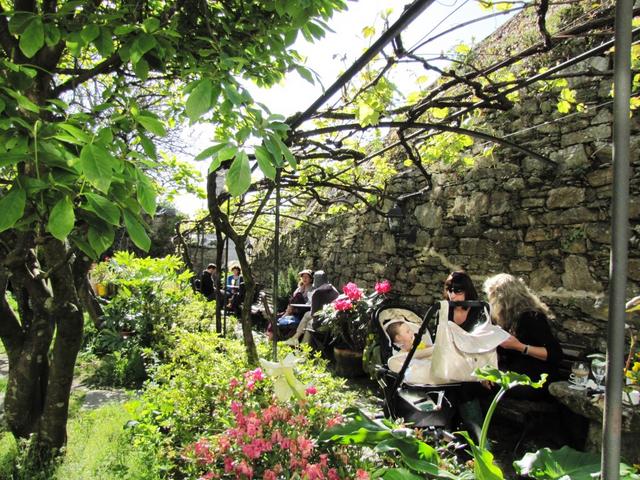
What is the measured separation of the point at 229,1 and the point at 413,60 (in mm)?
1002

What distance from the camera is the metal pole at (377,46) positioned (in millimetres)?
1139

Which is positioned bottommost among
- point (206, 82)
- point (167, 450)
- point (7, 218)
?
point (167, 450)

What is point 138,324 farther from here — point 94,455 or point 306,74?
point 306,74

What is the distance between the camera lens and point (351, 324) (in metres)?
4.67

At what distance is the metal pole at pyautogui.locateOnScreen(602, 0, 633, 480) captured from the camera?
61cm

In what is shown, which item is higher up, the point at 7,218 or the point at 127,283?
the point at 7,218

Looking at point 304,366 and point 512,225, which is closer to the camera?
point 304,366

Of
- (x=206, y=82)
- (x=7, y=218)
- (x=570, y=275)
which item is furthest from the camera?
(x=570, y=275)

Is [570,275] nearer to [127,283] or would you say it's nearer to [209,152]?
[209,152]

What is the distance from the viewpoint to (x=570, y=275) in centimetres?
356

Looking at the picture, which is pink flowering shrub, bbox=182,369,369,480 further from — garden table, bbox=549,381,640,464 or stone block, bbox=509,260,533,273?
stone block, bbox=509,260,533,273

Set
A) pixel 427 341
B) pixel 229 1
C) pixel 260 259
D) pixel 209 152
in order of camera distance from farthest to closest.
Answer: pixel 260 259 < pixel 427 341 < pixel 229 1 < pixel 209 152

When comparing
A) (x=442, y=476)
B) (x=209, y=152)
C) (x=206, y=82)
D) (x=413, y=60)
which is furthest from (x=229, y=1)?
(x=442, y=476)

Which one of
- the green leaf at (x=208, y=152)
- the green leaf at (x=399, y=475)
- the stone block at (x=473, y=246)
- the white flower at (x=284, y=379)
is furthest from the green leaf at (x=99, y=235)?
the stone block at (x=473, y=246)
